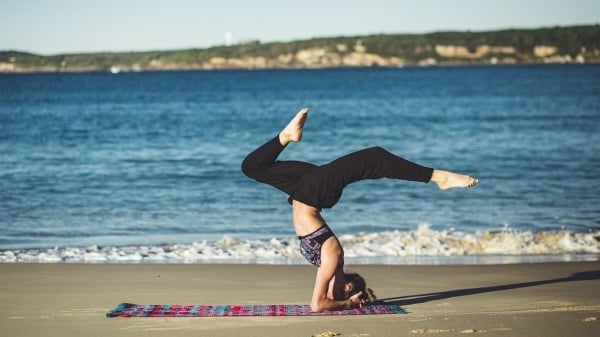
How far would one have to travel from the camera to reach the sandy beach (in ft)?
22.4

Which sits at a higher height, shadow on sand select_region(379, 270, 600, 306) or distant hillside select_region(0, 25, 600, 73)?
distant hillside select_region(0, 25, 600, 73)

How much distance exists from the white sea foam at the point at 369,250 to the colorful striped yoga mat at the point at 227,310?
390cm

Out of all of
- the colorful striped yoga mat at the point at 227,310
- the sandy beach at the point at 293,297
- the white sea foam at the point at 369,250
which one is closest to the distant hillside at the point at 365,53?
the white sea foam at the point at 369,250

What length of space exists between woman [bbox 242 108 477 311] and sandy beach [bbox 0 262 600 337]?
42 centimetres

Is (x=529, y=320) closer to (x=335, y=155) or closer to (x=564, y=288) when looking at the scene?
(x=564, y=288)

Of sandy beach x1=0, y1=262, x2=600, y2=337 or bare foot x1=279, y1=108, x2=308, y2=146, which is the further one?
bare foot x1=279, y1=108, x2=308, y2=146

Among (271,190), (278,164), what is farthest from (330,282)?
(271,190)

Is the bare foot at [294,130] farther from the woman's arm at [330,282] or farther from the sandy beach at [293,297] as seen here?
the sandy beach at [293,297]

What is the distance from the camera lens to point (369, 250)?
12.9m

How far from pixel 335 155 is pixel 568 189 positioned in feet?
39.8

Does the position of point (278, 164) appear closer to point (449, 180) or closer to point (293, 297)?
point (449, 180)

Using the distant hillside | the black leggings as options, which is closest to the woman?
the black leggings

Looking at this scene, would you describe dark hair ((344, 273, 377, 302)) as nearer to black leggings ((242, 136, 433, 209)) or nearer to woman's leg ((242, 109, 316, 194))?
black leggings ((242, 136, 433, 209))

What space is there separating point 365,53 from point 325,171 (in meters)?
173
